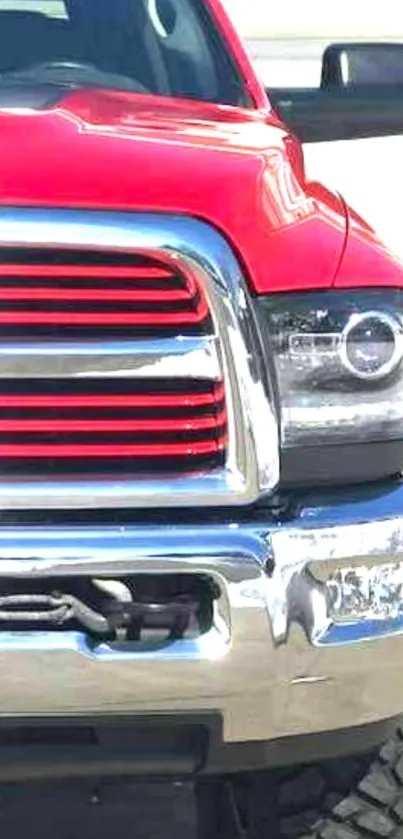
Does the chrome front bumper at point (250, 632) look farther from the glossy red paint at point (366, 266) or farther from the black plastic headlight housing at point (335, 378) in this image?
the glossy red paint at point (366, 266)

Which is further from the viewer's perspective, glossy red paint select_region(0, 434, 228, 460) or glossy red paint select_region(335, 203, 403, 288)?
glossy red paint select_region(335, 203, 403, 288)

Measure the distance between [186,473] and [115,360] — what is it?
21cm

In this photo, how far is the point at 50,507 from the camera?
117 inches

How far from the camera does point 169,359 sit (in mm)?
2994

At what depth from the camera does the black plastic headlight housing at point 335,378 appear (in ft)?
10.2

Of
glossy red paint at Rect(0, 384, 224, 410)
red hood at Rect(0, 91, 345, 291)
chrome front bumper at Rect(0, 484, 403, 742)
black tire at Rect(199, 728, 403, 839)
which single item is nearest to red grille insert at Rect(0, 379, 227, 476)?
glossy red paint at Rect(0, 384, 224, 410)

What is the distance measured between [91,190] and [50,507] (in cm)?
50

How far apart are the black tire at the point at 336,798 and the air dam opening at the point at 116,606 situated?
545mm

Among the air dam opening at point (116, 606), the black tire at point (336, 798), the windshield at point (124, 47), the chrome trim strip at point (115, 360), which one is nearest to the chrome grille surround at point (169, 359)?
the chrome trim strip at point (115, 360)

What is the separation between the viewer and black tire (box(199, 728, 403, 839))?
3.42 meters

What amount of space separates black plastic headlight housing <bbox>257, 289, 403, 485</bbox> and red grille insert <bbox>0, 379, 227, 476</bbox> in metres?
0.14

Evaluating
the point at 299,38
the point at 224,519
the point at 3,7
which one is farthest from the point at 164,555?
the point at 299,38

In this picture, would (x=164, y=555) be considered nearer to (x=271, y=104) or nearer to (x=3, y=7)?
(x=271, y=104)

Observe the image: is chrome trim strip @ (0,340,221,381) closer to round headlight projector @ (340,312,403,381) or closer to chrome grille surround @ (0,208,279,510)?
chrome grille surround @ (0,208,279,510)
